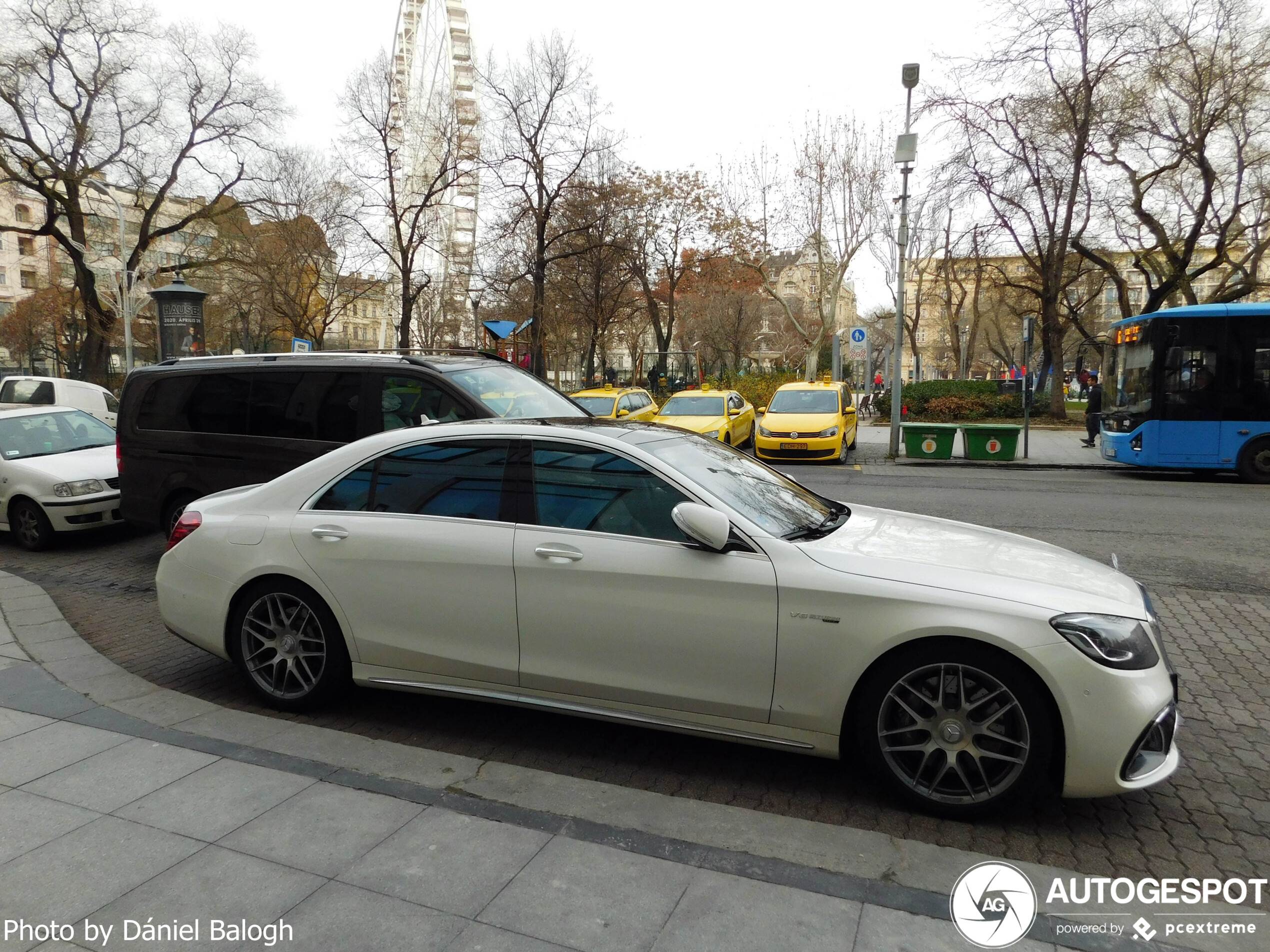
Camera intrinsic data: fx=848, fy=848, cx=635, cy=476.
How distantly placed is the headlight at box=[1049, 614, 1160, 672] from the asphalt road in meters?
4.42

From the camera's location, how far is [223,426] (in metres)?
7.32

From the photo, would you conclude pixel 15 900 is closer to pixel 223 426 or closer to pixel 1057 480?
pixel 223 426

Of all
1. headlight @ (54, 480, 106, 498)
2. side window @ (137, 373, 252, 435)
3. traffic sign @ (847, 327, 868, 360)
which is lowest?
headlight @ (54, 480, 106, 498)

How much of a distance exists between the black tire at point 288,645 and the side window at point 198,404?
3.27 meters

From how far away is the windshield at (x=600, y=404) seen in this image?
1819 centimetres

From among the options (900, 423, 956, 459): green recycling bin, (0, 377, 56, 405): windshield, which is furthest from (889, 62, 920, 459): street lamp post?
(0, 377, 56, 405): windshield

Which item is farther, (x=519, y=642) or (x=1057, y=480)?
(x=1057, y=480)

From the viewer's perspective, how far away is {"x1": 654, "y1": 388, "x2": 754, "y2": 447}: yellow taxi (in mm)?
18312

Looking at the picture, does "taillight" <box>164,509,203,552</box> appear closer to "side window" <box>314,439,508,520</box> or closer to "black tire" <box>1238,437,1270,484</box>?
"side window" <box>314,439,508,520</box>

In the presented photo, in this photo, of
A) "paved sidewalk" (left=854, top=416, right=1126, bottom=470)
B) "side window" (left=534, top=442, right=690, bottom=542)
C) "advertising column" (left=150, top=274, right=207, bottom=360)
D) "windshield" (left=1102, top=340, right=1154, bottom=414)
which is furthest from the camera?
"advertising column" (left=150, top=274, right=207, bottom=360)

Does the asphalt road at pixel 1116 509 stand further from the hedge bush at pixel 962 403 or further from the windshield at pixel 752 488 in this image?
the hedge bush at pixel 962 403

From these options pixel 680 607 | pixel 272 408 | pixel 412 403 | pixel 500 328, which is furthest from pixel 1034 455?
pixel 680 607

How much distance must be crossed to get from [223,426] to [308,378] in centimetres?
99

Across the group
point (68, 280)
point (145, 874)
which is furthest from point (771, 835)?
point (68, 280)
